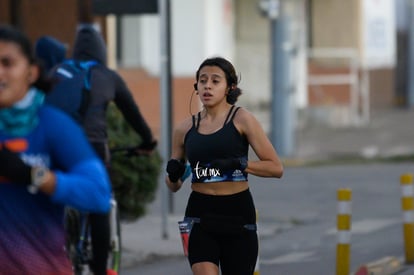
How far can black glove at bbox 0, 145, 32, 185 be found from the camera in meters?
4.00

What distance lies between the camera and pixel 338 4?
98.9 feet

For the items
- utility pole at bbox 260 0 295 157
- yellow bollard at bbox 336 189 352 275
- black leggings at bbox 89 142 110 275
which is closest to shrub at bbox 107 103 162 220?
yellow bollard at bbox 336 189 352 275

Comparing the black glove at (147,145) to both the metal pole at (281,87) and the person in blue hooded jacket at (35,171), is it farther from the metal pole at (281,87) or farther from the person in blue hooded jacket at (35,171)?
the metal pole at (281,87)

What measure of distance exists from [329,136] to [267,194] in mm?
8970

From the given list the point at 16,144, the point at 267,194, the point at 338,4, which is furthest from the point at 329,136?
the point at 16,144

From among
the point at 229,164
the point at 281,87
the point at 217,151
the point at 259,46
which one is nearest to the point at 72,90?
the point at 217,151

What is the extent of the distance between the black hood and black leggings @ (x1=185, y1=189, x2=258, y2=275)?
2.10 m

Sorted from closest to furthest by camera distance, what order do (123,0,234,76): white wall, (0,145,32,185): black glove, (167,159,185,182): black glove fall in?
(0,145,32,185): black glove → (167,159,185,182): black glove → (123,0,234,76): white wall

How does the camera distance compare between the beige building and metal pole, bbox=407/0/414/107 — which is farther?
metal pole, bbox=407/0/414/107

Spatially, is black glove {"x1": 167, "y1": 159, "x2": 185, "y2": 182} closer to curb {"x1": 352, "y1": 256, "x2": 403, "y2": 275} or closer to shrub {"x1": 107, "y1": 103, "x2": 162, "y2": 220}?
curb {"x1": 352, "y1": 256, "x2": 403, "y2": 275}

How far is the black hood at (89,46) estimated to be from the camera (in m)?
8.15

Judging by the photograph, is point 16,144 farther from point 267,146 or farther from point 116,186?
point 116,186

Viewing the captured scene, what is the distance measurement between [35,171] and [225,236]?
2482 millimetres

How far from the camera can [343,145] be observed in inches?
956
